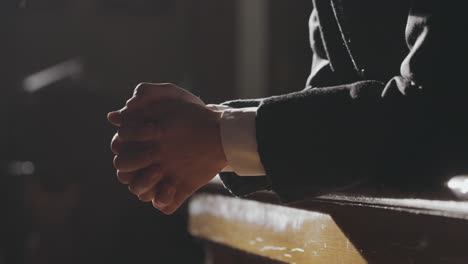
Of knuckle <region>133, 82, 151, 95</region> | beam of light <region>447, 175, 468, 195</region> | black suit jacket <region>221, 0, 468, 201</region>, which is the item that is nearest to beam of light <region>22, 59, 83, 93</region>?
knuckle <region>133, 82, 151, 95</region>

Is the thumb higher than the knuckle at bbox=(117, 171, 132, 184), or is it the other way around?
the thumb

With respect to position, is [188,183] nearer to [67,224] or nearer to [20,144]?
[67,224]

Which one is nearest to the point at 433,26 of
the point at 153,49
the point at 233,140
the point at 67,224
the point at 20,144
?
the point at 233,140

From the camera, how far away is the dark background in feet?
8.86

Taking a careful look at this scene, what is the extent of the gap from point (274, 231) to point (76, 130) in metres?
2.14

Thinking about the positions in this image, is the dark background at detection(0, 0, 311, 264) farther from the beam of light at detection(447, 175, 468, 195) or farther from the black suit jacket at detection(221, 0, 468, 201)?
the beam of light at detection(447, 175, 468, 195)

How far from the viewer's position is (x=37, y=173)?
272cm

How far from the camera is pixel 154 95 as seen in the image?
69 centimetres

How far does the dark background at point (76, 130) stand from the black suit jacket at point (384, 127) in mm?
2079

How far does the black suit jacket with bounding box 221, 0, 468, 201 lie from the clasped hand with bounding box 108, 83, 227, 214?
65 mm

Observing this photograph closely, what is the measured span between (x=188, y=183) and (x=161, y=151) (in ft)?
0.17

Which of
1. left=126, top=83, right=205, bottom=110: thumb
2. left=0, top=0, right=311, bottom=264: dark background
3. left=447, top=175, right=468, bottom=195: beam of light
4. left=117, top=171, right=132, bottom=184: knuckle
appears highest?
left=126, top=83, right=205, bottom=110: thumb

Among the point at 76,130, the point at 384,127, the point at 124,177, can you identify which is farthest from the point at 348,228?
the point at 76,130

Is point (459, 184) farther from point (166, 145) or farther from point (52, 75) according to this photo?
point (52, 75)
